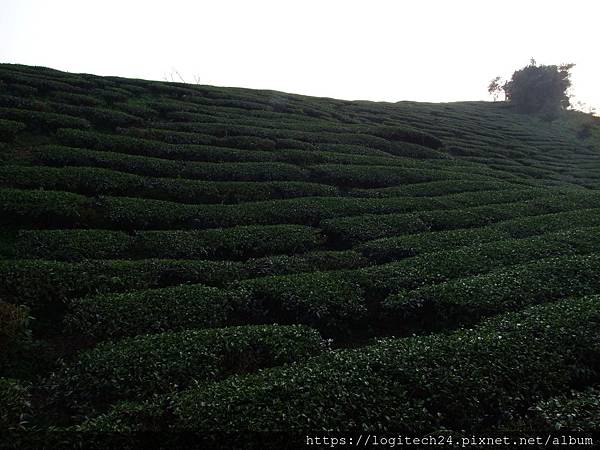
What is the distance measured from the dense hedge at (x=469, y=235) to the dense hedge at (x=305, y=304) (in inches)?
223

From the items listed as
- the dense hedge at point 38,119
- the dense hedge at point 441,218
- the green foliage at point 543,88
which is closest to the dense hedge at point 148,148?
the dense hedge at point 38,119

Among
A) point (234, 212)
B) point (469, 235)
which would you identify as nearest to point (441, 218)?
point (469, 235)

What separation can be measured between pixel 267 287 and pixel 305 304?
1970 millimetres

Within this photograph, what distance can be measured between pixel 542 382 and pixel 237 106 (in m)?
51.7

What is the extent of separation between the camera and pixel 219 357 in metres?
13.7

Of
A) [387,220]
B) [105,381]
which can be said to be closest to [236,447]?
[105,381]

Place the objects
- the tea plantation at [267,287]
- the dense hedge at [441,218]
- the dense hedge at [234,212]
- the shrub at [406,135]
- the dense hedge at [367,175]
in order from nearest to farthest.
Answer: the tea plantation at [267,287] < the dense hedge at [234,212] < the dense hedge at [441,218] < the dense hedge at [367,175] < the shrub at [406,135]

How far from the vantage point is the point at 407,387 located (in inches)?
490

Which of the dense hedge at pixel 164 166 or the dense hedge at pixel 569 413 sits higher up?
the dense hedge at pixel 164 166

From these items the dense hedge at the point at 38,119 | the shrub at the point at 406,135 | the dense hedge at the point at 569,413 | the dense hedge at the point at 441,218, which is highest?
the shrub at the point at 406,135

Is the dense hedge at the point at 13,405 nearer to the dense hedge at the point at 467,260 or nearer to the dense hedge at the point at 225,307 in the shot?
the dense hedge at the point at 225,307

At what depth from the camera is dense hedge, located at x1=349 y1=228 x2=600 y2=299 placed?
1995 centimetres

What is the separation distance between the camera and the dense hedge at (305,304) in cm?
1730

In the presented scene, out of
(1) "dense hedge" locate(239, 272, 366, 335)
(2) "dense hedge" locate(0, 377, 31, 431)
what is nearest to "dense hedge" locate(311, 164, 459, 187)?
(1) "dense hedge" locate(239, 272, 366, 335)
